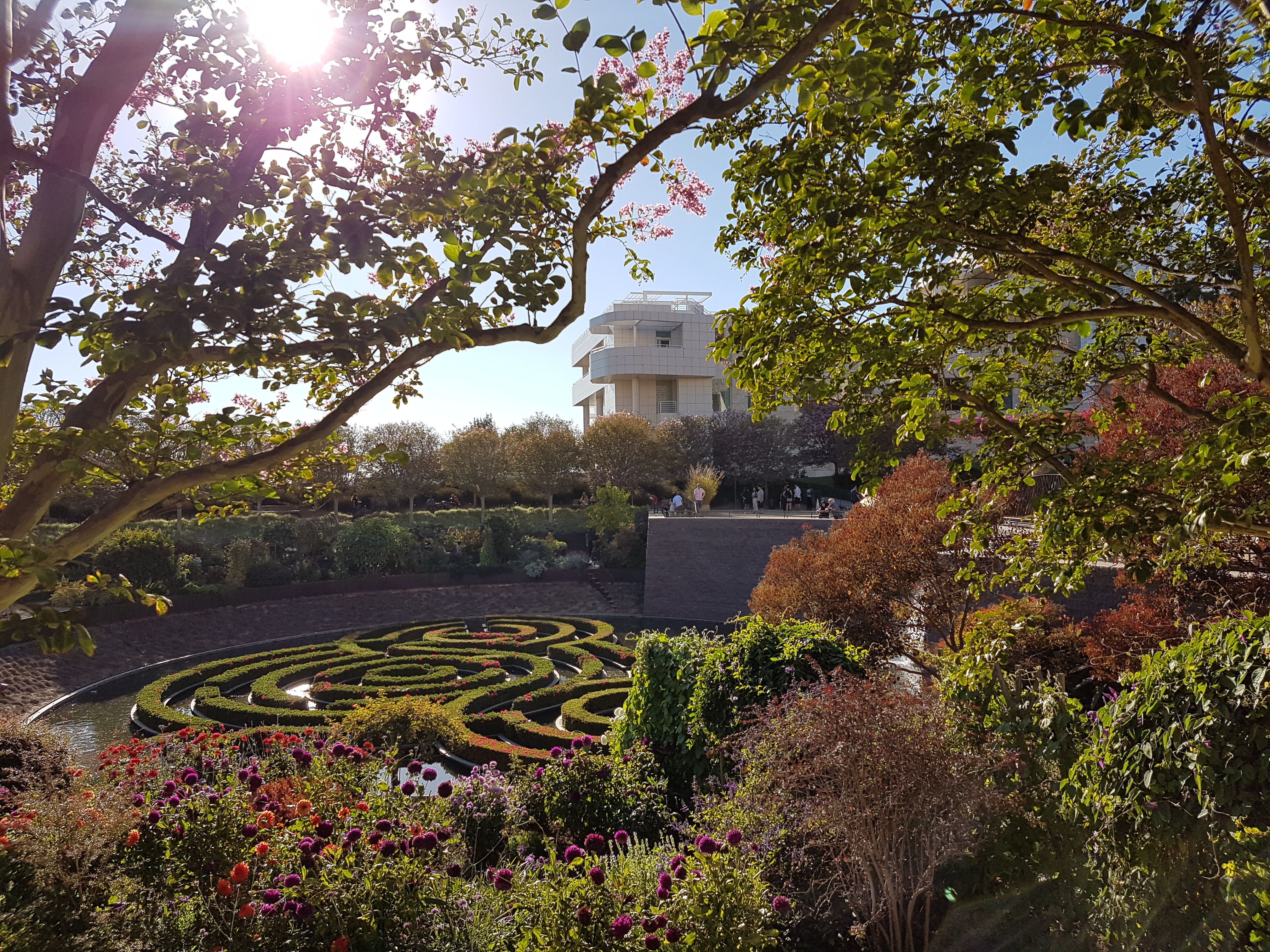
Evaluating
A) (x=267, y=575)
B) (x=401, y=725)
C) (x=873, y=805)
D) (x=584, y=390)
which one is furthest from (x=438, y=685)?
(x=584, y=390)

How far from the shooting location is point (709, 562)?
22312mm

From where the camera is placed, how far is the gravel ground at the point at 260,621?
45.7 ft

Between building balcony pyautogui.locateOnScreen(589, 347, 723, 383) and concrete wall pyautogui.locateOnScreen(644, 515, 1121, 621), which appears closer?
concrete wall pyautogui.locateOnScreen(644, 515, 1121, 621)

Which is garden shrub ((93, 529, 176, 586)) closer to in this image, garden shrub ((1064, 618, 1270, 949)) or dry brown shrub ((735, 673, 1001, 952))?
dry brown shrub ((735, 673, 1001, 952))

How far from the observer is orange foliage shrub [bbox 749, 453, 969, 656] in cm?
1149

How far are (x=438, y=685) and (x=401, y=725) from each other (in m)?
3.54

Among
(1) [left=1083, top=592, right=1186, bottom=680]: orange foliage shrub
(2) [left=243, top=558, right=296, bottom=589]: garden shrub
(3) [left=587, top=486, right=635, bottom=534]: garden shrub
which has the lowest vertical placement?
(2) [left=243, top=558, right=296, bottom=589]: garden shrub

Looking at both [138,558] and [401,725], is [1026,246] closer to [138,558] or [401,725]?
[401,725]

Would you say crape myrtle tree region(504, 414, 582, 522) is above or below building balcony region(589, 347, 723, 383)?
below

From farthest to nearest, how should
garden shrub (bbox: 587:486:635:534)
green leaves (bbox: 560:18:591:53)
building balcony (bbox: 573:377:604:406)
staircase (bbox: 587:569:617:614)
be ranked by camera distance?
building balcony (bbox: 573:377:604:406) < garden shrub (bbox: 587:486:635:534) < staircase (bbox: 587:569:617:614) < green leaves (bbox: 560:18:591:53)

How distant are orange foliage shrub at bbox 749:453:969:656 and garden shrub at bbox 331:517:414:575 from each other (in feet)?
45.6

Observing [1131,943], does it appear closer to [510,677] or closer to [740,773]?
[740,773]

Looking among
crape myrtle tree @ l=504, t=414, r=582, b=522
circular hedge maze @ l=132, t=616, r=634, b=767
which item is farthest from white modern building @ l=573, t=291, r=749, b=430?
circular hedge maze @ l=132, t=616, r=634, b=767

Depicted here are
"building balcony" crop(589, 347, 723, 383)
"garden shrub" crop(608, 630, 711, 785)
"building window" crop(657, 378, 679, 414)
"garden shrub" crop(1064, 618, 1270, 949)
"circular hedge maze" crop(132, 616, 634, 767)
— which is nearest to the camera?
"garden shrub" crop(1064, 618, 1270, 949)
